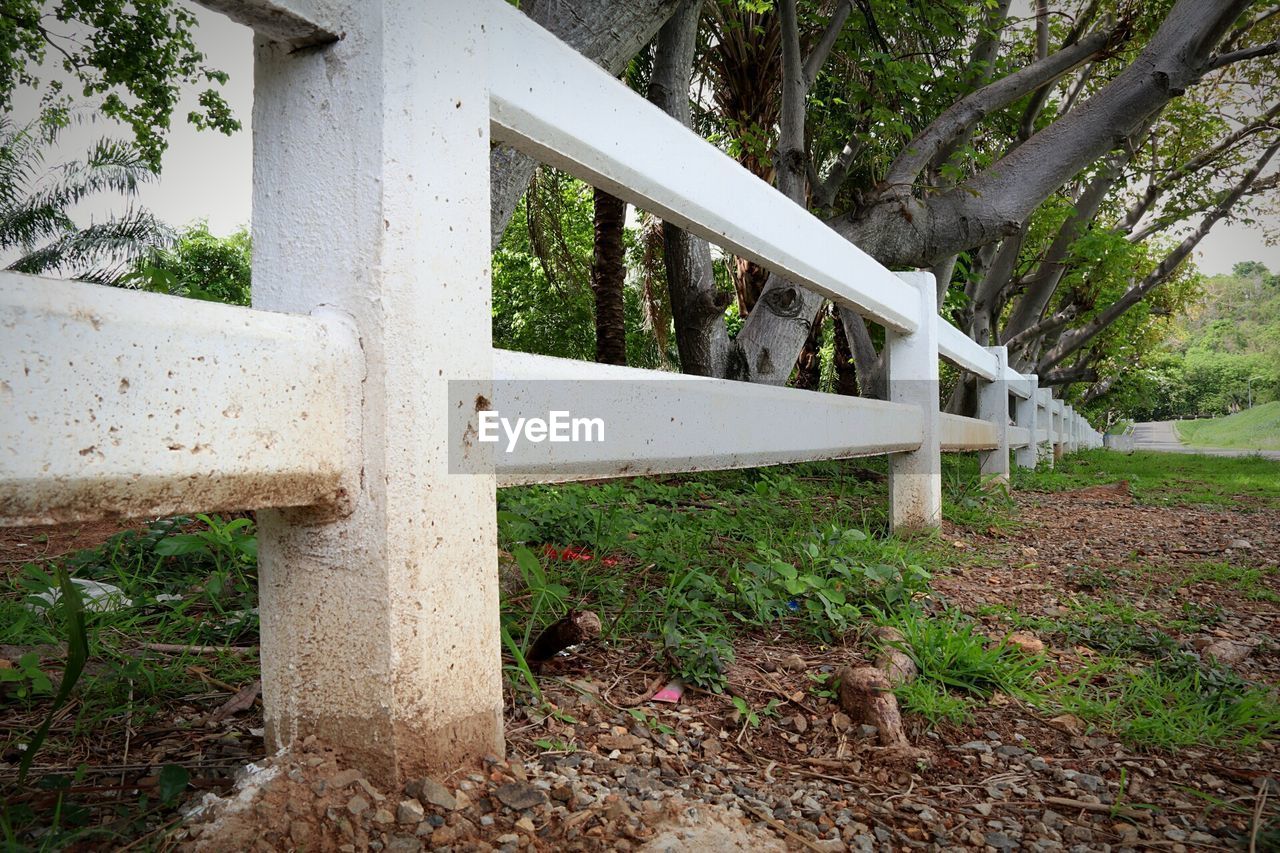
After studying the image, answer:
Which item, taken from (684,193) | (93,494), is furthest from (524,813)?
(684,193)

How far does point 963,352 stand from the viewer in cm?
473

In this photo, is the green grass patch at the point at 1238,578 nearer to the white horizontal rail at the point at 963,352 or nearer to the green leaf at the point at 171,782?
the white horizontal rail at the point at 963,352

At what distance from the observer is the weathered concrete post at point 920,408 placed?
3.33 m

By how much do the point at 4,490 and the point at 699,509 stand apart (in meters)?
3.17

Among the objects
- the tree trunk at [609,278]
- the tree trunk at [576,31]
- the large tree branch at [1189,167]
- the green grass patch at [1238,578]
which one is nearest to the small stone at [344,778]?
the tree trunk at [576,31]

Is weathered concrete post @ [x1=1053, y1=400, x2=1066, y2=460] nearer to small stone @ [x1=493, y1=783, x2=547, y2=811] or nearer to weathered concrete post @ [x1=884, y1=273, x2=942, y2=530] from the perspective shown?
weathered concrete post @ [x1=884, y1=273, x2=942, y2=530]

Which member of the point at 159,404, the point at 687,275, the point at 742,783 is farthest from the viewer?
the point at 687,275

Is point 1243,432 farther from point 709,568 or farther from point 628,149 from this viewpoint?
point 628,149

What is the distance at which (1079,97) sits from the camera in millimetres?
10359

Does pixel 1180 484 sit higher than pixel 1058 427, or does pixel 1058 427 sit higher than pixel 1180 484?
pixel 1058 427

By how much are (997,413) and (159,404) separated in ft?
20.4

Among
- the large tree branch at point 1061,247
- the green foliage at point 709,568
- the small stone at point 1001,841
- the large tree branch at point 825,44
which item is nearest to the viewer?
the small stone at point 1001,841

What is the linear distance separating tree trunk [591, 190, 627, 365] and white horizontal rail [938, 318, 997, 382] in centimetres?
288

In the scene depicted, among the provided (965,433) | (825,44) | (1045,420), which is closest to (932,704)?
(965,433)
